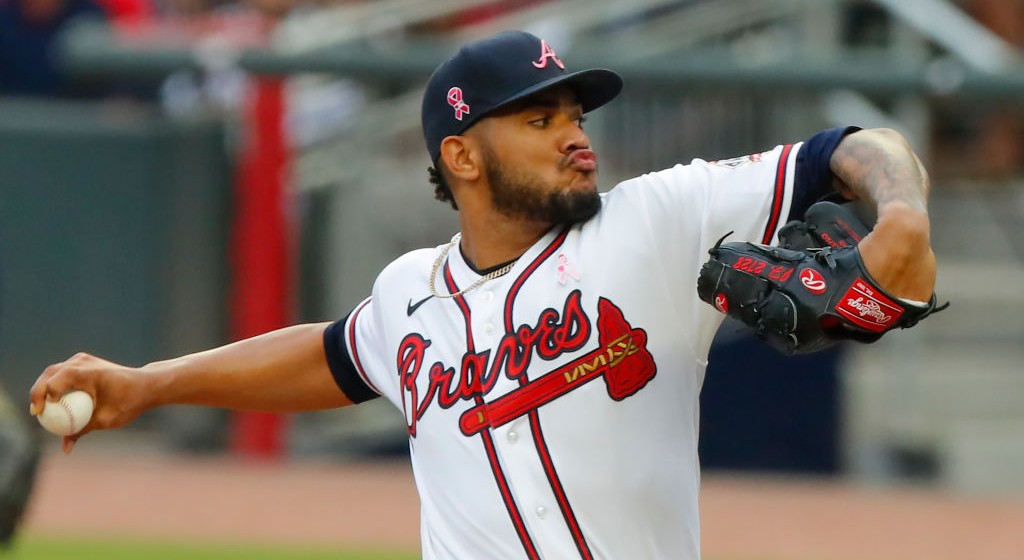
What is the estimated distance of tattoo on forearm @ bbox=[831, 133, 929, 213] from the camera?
9.45 ft

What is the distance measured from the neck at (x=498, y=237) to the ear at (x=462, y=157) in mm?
91

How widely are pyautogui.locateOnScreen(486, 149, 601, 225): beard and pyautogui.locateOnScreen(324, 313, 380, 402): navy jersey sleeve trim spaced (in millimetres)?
558

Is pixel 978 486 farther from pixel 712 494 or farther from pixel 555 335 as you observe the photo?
pixel 555 335

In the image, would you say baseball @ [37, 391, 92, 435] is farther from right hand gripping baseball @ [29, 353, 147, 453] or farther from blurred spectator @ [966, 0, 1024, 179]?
blurred spectator @ [966, 0, 1024, 179]

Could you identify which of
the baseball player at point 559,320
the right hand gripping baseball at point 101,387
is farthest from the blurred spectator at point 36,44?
the baseball player at point 559,320

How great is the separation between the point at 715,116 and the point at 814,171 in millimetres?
7382

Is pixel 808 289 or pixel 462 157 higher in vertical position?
pixel 462 157

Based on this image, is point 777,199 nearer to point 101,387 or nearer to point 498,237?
Answer: point 498,237

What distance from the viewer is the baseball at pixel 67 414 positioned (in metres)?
3.51

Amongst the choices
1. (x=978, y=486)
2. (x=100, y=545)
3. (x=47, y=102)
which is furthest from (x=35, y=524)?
(x=978, y=486)

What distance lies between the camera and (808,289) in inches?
113

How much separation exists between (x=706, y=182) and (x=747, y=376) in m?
6.40

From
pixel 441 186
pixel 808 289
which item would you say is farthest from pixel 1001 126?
pixel 808 289

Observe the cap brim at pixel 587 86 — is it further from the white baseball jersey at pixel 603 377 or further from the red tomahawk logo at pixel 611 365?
the red tomahawk logo at pixel 611 365
